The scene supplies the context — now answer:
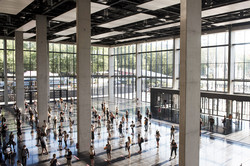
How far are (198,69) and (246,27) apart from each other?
51.2 ft

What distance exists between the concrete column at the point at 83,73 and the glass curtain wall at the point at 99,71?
25.7 metres

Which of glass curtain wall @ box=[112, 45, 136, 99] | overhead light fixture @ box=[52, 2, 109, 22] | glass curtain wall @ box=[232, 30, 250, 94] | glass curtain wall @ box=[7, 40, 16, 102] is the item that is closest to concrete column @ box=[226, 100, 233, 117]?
glass curtain wall @ box=[232, 30, 250, 94]

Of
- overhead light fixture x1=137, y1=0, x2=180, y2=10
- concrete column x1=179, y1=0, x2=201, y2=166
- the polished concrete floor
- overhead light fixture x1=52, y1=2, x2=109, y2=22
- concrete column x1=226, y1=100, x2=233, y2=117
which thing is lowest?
the polished concrete floor

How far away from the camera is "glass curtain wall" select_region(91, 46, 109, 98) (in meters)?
39.1

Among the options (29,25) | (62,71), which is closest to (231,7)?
(29,25)

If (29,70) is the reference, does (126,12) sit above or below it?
above

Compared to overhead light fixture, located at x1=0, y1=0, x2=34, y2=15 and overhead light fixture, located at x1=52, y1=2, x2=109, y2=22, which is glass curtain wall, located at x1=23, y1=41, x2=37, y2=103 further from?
overhead light fixture, located at x1=0, y1=0, x2=34, y2=15

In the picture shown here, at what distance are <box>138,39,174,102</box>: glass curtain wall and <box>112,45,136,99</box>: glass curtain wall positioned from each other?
2209 mm

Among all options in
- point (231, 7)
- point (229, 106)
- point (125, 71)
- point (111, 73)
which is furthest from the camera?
point (111, 73)

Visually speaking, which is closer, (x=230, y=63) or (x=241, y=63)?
(x=230, y=63)

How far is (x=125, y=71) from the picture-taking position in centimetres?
→ 3806

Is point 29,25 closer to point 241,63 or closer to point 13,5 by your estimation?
point 13,5

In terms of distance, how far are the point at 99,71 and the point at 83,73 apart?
26.5 meters

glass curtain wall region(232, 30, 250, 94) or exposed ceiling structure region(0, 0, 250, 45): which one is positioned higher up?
exposed ceiling structure region(0, 0, 250, 45)
